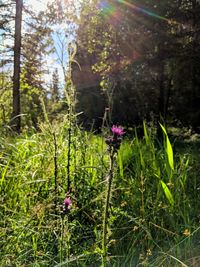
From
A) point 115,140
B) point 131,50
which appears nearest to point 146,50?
point 131,50

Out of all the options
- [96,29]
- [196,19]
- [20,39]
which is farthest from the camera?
[96,29]

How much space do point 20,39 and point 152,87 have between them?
9.02 meters

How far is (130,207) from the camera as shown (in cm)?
311

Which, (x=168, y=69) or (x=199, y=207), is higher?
(x=168, y=69)

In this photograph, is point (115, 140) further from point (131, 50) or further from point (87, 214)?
point (131, 50)

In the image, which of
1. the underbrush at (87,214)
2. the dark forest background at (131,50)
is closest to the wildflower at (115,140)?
the underbrush at (87,214)

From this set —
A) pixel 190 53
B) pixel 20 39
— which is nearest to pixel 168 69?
pixel 190 53

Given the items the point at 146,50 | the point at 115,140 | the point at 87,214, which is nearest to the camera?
the point at 115,140

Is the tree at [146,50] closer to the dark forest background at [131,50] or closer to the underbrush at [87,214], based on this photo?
the dark forest background at [131,50]

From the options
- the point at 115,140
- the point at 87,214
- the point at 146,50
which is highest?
the point at 146,50

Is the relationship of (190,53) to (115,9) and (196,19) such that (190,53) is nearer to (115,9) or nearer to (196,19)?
(196,19)

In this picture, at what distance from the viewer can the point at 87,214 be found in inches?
113

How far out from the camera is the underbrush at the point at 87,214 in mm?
2398

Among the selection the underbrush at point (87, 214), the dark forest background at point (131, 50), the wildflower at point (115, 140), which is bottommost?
the underbrush at point (87, 214)
